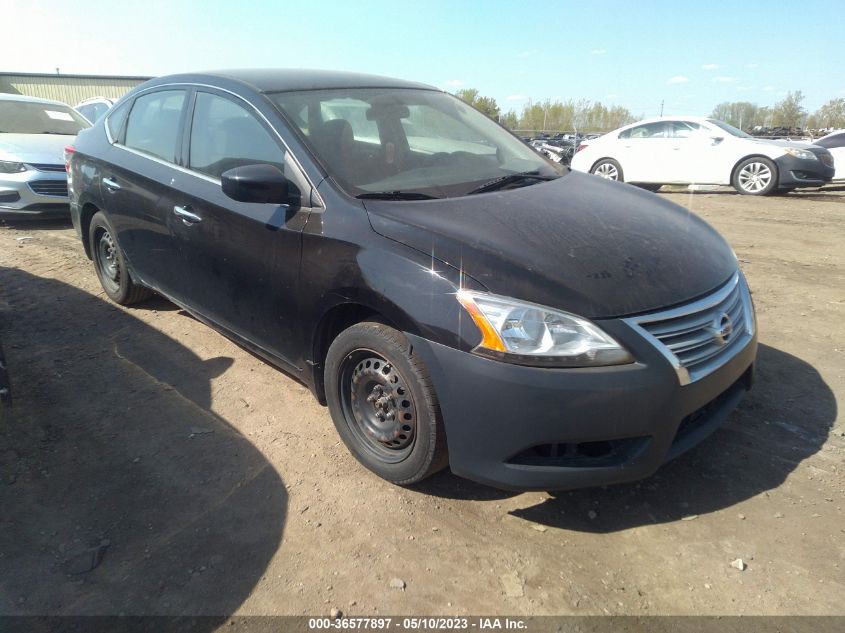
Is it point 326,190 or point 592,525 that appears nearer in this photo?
point 592,525

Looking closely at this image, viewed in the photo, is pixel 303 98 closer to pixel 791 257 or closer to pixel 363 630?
pixel 363 630

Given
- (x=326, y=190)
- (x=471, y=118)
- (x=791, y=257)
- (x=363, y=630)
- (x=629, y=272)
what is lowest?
(x=363, y=630)

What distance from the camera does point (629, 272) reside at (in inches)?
93.2

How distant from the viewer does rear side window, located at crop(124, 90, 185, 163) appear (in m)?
3.80

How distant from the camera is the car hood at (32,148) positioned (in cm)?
748

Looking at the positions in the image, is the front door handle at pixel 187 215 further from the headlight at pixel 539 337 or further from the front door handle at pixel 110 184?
the headlight at pixel 539 337

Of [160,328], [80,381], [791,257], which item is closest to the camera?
[80,381]

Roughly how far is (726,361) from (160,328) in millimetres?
3787

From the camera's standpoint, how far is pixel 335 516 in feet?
8.32

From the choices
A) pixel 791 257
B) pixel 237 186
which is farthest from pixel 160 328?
pixel 791 257

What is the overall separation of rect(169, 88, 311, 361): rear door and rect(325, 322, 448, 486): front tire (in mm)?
366

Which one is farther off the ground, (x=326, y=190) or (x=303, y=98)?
(x=303, y=98)

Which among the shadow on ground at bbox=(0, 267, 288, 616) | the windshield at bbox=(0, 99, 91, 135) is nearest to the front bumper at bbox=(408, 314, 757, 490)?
the shadow on ground at bbox=(0, 267, 288, 616)

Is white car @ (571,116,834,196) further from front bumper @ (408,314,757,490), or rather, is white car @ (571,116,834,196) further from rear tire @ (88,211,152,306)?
front bumper @ (408,314,757,490)
